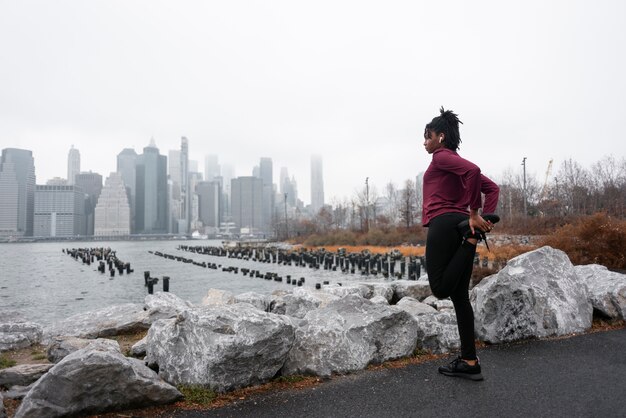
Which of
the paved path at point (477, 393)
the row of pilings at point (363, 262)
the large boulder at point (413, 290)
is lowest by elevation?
the row of pilings at point (363, 262)

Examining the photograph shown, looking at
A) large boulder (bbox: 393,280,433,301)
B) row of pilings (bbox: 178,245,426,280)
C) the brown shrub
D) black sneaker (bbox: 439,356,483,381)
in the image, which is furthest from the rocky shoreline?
row of pilings (bbox: 178,245,426,280)

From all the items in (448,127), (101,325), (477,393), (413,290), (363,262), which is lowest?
(363,262)

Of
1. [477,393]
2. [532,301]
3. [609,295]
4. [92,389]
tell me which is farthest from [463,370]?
[609,295]

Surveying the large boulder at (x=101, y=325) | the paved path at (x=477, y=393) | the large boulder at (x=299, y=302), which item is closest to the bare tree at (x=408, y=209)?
the large boulder at (x=299, y=302)

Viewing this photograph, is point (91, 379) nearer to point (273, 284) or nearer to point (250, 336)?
point (250, 336)

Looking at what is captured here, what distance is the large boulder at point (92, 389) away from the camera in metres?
2.54

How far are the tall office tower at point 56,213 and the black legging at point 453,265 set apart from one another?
19131cm

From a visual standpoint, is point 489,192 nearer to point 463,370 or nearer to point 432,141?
point 432,141

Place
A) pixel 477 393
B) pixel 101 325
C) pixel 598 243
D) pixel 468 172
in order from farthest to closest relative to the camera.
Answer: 1. pixel 598 243
2. pixel 101 325
3. pixel 468 172
4. pixel 477 393

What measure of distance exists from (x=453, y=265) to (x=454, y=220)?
36cm

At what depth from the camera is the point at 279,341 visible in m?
3.28

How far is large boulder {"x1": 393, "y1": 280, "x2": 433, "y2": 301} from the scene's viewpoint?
910cm

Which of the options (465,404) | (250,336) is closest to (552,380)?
(465,404)

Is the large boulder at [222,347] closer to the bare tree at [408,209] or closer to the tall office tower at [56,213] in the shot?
the bare tree at [408,209]
